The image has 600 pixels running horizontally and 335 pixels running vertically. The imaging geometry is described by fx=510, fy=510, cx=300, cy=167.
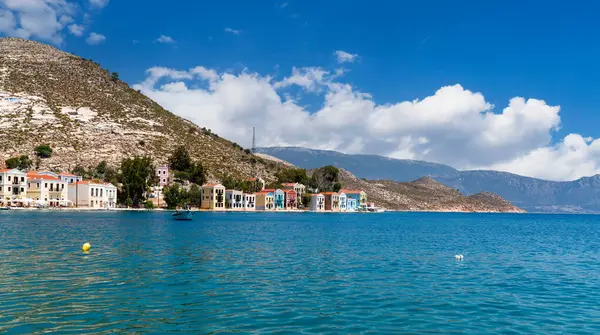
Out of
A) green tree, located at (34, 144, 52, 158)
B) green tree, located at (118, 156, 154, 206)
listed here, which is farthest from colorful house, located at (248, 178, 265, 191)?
green tree, located at (34, 144, 52, 158)

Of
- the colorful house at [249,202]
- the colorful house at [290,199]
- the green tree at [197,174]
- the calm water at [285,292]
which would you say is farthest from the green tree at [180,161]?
the calm water at [285,292]

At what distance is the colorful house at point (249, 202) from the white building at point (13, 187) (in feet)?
211

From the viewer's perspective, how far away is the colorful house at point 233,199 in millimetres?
158250

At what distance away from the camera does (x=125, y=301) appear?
19.5 m

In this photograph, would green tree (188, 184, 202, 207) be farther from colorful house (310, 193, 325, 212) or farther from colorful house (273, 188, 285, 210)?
colorful house (310, 193, 325, 212)

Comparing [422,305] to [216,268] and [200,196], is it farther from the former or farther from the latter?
[200,196]

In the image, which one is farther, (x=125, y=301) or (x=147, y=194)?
(x=147, y=194)

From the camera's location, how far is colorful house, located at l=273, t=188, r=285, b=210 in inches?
6919

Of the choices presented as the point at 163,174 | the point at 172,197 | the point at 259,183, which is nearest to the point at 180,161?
the point at 163,174

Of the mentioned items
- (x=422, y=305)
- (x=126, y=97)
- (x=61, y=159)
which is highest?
(x=126, y=97)

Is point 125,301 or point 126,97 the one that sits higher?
point 126,97

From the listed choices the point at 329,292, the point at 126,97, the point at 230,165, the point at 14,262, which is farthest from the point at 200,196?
the point at 329,292

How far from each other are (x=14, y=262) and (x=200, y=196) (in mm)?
124735

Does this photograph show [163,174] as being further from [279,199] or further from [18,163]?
[279,199]
